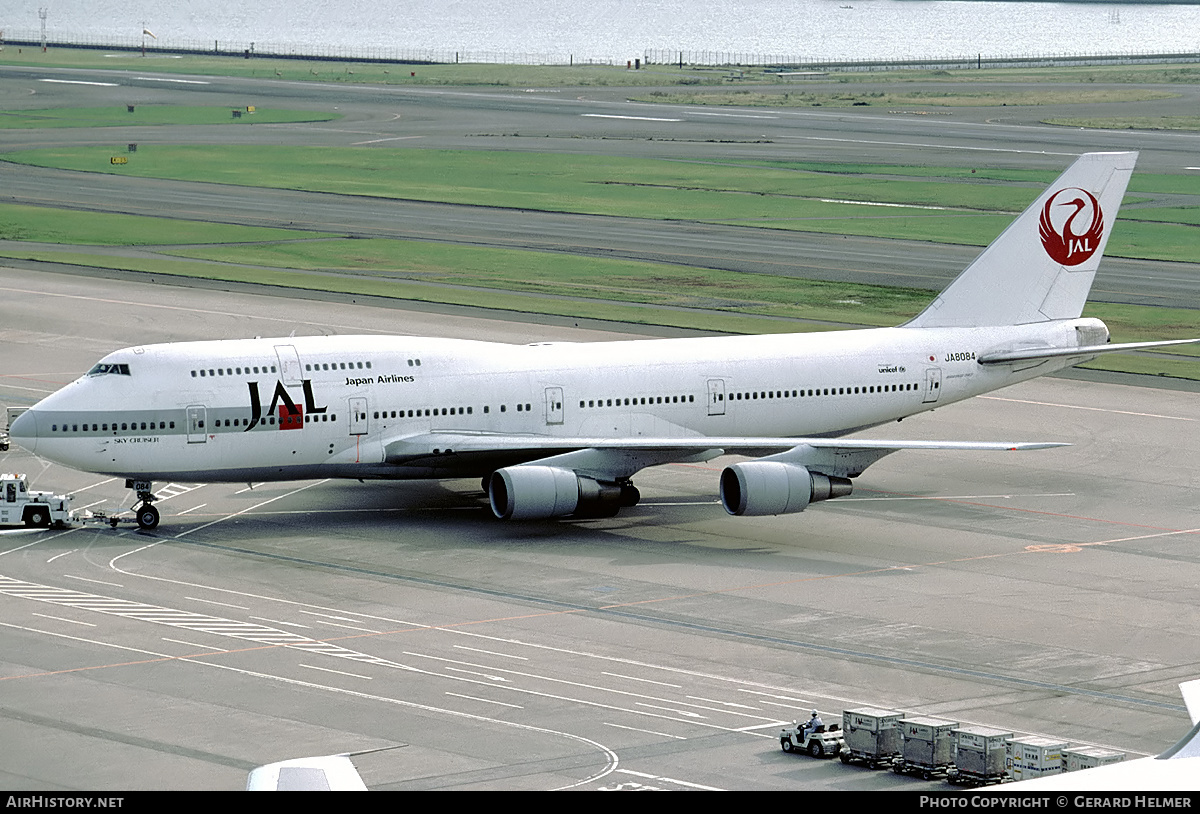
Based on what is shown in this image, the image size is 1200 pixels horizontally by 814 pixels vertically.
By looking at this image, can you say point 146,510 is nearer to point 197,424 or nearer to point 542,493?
point 197,424

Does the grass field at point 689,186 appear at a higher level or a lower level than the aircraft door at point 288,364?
higher

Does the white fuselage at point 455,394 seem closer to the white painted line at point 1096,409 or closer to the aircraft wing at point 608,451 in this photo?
the aircraft wing at point 608,451

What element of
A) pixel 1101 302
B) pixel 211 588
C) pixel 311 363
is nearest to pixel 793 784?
pixel 211 588

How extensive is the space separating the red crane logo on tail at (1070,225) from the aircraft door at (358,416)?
968 inches

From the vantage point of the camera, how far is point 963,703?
124 ft

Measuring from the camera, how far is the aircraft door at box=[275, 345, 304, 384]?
52.9m

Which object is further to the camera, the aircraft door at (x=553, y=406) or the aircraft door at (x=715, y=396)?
the aircraft door at (x=715, y=396)

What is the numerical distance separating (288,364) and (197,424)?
3.20 meters

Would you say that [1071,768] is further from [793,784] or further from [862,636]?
[862,636]

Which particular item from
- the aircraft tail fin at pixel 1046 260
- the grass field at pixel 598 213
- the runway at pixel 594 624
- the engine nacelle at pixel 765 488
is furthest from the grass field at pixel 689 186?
the engine nacelle at pixel 765 488

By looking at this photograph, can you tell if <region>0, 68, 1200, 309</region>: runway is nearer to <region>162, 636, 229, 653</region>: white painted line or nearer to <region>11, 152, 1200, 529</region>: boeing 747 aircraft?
<region>11, 152, 1200, 529</region>: boeing 747 aircraft

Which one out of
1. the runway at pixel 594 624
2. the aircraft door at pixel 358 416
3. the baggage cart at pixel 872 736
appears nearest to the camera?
the baggage cart at pixel 872 736

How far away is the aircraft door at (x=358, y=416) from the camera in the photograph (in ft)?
175

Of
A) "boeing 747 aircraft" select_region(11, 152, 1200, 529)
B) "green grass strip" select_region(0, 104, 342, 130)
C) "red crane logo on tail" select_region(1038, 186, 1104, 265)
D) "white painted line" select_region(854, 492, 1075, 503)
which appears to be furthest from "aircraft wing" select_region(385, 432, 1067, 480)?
"green grass strip" select_region(0, 104, 342, 130)
